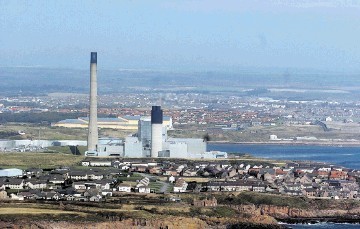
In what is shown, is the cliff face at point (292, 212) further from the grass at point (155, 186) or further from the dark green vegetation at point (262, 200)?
the grass at point (155, 186)

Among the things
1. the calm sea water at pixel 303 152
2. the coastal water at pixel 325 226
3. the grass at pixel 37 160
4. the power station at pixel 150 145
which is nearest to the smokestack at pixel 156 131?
the power station at pixel 150 145

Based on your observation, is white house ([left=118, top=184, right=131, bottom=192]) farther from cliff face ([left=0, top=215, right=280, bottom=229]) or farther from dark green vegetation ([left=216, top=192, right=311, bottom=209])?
cliff face ([left=0, top=215, right=280, bottom=229])

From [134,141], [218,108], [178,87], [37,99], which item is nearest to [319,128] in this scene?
[218,108]

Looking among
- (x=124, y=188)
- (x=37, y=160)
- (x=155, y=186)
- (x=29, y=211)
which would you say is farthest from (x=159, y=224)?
(x=37, y=160)

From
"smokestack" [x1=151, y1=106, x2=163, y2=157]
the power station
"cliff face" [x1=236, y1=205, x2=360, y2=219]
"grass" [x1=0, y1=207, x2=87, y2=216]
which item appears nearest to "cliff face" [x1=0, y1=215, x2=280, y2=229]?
"grass" [x1=0, y1=207, x2=87, y2=216]

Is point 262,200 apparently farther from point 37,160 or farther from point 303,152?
point 303,152

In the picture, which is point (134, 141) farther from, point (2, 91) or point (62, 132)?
point (2, 91)

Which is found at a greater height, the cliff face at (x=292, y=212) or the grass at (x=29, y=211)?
the grass at (x=29, y=211)
